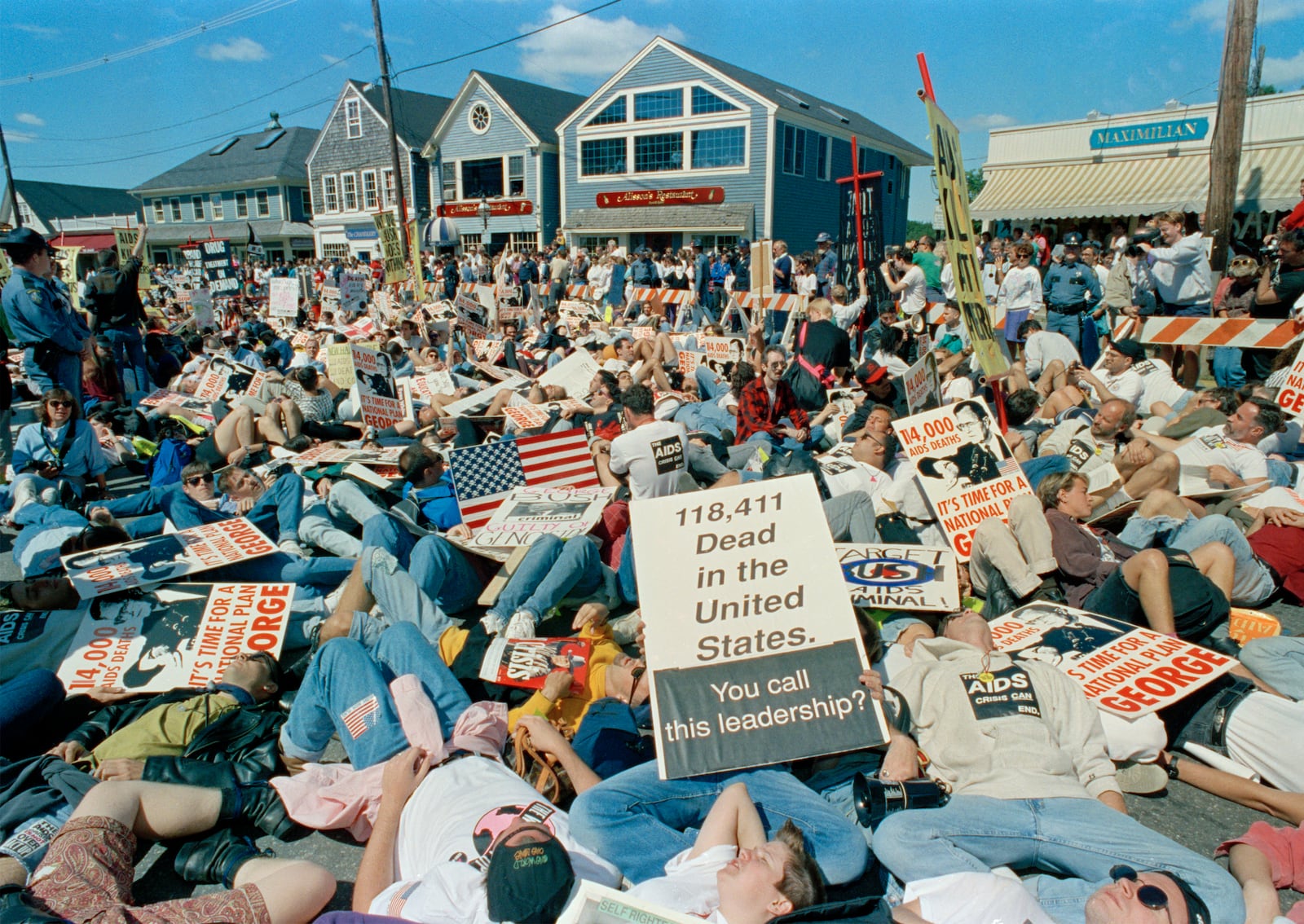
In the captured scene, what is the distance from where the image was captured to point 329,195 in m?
47.1

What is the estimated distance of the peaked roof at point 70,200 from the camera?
70.5 m

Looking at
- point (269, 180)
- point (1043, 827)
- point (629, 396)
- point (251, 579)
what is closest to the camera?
point (1043, 827)

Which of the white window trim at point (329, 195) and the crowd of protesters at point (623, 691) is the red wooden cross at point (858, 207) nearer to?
the crowd of protesters at point (623, 691)

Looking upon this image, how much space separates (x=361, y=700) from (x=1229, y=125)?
40.7 ft

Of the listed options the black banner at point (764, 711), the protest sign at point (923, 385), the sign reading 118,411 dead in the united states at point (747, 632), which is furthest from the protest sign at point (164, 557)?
the protest sign at point (923, 385)

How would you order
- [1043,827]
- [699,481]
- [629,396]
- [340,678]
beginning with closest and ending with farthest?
[1043,827] → [340,678] → [629,396] → [699,481]

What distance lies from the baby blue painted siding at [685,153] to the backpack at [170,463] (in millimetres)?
27069

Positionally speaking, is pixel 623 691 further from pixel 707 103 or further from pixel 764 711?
pixel 707 103

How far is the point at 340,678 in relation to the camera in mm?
3836

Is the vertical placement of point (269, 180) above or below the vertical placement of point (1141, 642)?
above

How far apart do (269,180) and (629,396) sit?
183 ft

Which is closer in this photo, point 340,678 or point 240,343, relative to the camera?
point 340,678

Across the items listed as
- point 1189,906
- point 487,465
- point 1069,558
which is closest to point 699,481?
point 487,465

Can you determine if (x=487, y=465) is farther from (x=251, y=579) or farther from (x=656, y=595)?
(x=656, y=595)
